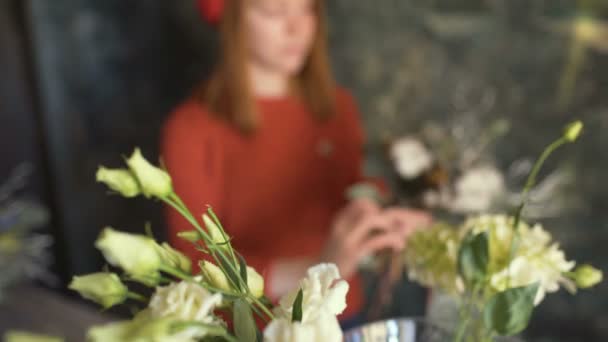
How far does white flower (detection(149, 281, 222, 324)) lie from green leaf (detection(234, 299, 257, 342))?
1 centimetres

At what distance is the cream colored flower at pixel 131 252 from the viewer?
0.28 metres

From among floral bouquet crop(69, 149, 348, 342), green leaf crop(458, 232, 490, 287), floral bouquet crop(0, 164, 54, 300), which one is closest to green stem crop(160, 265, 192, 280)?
floral bouquet crop(69, 149, 348, 342)

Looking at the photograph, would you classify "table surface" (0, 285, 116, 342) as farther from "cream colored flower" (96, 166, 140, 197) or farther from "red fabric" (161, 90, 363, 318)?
"cream colored flower" (96, 166, 140, 197)

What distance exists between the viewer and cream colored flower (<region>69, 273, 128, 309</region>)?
304mm

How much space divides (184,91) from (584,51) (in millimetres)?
870

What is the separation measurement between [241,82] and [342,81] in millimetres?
347

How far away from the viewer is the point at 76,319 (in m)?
1.03

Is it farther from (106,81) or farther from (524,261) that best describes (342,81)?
(524,261)

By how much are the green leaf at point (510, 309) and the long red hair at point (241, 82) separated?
23.9 inches

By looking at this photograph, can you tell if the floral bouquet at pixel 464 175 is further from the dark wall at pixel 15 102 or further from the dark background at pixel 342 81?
the dark wall at pixel 15 102

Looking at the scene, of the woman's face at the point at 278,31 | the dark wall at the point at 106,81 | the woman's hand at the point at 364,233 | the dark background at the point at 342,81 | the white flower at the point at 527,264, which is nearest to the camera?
the white flower at the point at 527,264

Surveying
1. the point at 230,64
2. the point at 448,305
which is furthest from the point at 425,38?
the point at 448,305

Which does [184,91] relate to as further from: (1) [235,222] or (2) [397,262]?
(2) [397,262]

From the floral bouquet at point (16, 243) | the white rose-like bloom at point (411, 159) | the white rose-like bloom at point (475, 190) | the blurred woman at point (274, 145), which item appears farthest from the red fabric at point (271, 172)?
the floral bouquet at point (16, 243)
